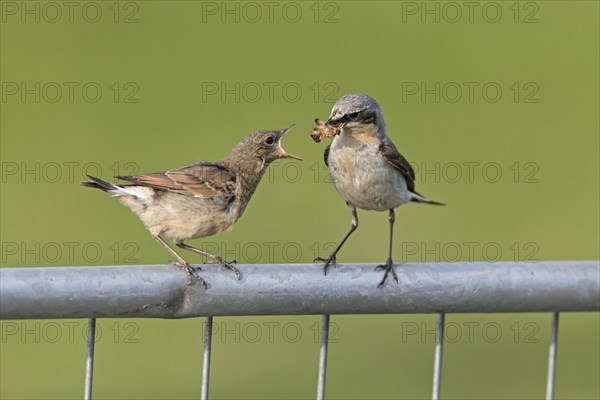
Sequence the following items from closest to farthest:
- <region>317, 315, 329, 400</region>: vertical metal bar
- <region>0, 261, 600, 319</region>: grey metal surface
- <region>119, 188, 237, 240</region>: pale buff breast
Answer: <region>0, 261, 600, 319</region>: grey metal surface < <region>317, 315, 329, 400</region>: vertical metal bar < <region>119, 188, 237, 240</region>: pale buff breast

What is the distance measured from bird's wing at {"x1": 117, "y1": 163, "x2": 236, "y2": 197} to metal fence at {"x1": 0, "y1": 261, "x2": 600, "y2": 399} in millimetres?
2287

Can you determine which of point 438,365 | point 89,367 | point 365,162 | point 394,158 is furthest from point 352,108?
point 89,367

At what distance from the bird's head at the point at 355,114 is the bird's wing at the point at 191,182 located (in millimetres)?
693

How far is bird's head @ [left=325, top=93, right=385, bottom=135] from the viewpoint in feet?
21.4

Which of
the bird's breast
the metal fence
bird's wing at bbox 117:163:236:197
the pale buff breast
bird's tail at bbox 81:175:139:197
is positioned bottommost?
the metal fence

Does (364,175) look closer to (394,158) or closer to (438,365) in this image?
(394,158)

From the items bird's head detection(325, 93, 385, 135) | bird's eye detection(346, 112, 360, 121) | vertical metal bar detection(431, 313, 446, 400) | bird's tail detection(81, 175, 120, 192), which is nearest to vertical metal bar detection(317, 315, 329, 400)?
vertical metal bar detection(431, 313, 446, 400)

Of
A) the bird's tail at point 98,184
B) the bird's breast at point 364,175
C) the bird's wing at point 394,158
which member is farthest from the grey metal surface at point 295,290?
the bird's wing at point 394,158

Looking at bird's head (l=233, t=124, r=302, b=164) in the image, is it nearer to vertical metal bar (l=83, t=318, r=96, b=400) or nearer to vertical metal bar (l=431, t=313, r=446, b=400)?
vertical metal bar (l=431, t=313, r=446, b=400)

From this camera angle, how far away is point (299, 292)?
3789 millimetres

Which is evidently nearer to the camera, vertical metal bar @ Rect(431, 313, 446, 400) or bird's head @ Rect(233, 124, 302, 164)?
vertical metal bar @ Rect(431, 313, 446, 400)

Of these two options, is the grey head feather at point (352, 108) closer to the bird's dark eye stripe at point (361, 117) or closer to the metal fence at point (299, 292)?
the bird's dark eye stripe at point (361, 117)

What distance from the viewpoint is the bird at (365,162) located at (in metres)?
6.62

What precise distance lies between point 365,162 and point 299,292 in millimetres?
3055
